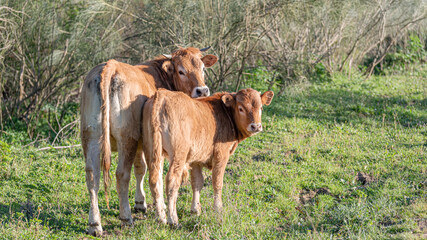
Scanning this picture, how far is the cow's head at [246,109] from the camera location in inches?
281

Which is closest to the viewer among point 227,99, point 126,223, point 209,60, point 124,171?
point 124,171

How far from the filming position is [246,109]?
7211 mm

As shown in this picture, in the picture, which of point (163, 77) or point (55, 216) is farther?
point (163, 77)

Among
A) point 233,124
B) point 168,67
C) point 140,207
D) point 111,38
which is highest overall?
point 168,67

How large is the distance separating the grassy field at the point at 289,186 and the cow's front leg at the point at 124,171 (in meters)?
0.21

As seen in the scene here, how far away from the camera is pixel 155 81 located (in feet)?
24.3

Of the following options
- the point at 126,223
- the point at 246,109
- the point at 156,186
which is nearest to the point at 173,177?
the point at 156,186

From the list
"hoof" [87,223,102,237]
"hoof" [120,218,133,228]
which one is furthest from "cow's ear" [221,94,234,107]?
"hoof" [87,223,102,237]

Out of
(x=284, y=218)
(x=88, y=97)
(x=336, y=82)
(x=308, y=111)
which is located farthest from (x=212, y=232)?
(x=336, y=82)

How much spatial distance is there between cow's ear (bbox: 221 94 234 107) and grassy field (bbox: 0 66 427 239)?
4.28 ft

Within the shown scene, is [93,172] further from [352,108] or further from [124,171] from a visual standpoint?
[352,108]

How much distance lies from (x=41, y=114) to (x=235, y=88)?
16.5ft

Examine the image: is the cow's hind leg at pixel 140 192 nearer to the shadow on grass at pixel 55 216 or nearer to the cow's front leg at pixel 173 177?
the shadow on grass at pixel 55 216

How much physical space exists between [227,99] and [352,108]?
5.98 m
